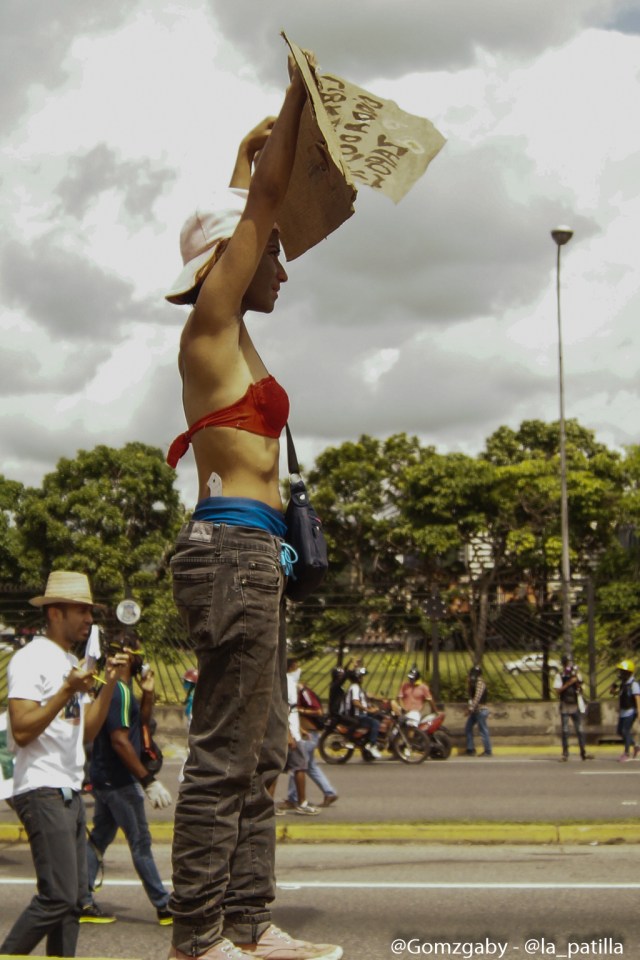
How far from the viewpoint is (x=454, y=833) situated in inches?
393

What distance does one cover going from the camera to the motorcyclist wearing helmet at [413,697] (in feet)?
63.8

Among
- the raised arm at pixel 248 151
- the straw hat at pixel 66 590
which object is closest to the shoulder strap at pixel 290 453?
the raised arm at pixel 248 151

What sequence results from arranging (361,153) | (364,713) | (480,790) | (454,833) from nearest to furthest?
(361,153)
(454,833)
(480,790)
(364,713)

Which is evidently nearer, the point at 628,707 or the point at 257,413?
the point at 257,413

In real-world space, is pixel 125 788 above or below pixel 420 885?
above

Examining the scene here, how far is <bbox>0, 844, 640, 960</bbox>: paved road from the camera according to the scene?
20.1 feet

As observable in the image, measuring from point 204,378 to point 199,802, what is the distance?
1.09 meters

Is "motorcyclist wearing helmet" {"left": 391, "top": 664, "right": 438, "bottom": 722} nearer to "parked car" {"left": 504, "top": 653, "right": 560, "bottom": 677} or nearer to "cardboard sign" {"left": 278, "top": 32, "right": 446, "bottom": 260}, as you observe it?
"parked car" {"left": 504, "top": 653, "right": 560, "bottom": 677}

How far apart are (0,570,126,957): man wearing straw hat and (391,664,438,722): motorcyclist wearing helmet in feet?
47.0

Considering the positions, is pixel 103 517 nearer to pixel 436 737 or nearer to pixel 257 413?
pixel 436 737

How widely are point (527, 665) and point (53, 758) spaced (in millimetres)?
16140

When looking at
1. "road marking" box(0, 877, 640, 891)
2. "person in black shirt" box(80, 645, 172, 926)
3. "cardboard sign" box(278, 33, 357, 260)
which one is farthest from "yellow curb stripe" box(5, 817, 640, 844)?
"cardboard sign" box(278, 33, 357, 260)

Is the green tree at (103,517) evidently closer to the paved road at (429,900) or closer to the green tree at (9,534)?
the green tree at (9,534)

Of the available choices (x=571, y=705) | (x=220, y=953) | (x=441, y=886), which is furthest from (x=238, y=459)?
(x=571, y=705)
